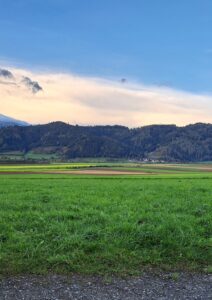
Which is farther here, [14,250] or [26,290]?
[14,250]

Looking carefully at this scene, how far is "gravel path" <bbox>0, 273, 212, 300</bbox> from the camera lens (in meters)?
9.67

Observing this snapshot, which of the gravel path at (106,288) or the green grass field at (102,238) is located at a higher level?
the green grass field at (102,238)

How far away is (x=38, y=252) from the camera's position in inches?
492

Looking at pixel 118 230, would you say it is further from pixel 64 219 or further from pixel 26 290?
pixel 26 290

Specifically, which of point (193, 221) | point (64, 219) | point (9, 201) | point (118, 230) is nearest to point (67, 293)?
point (118, 230)

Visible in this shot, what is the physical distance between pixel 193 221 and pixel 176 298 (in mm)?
7365

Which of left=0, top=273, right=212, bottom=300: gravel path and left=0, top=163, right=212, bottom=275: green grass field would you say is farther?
left=0, top=163, right=212, bottom=275: green grass field

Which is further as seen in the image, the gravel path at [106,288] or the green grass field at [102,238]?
the green grass field at [102,238]

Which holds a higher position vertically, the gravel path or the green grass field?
the green grass field

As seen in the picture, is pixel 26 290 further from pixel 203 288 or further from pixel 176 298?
pixel 203 288

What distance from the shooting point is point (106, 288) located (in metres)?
10.2

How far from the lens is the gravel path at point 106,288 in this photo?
9.67m

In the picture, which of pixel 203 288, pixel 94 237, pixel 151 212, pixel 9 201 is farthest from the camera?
pixel 9 201

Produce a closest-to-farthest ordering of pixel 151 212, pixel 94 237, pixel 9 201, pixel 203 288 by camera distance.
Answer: pixel 203 288
pixel 94 237
pixel 151 212
pixel 9 201
